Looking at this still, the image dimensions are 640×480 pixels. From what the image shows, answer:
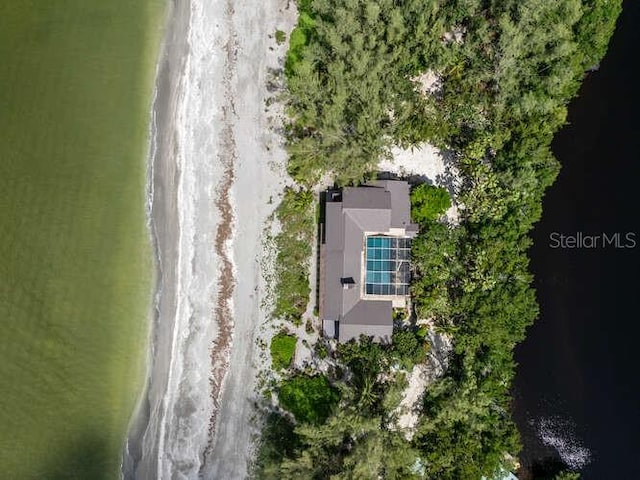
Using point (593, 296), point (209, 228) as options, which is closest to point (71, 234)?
point (209, 228)

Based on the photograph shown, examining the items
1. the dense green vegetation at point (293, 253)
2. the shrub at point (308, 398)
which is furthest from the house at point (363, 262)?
the shrub at point (308, 398)

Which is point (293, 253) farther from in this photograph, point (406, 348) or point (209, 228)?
point (406, 348)

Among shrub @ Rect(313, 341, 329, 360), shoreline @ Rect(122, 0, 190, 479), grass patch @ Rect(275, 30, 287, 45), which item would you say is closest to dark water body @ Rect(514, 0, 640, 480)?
shrub @ Rect(313, 341, 329, 360)

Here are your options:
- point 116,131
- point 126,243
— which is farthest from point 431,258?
point 116,131

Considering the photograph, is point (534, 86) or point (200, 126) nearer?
point (534, 86)

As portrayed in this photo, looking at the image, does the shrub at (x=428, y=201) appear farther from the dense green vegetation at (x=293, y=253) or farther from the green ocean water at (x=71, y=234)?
the green ocean water at (x=71, y=234)

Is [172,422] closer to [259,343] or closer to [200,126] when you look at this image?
[259,343]

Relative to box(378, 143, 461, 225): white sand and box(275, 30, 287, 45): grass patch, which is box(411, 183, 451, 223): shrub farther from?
box(275, 30, 287, 45): grass patch

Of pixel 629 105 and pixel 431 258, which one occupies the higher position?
pixel 629 105
